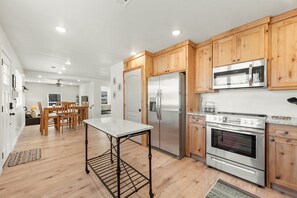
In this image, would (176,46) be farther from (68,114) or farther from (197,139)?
(68,114)

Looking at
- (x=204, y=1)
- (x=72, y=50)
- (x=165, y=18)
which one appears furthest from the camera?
(x=72, y=50)

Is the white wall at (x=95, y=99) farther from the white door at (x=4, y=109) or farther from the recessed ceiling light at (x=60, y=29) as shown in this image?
the recessed ceiling light at (x=60, y=29)

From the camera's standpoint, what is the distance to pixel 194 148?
8.70 ft

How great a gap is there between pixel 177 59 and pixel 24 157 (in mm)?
3968

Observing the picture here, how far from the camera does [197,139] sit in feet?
8.54

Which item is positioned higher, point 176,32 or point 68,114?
point 176,32

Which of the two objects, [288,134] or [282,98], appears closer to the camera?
[288,134]

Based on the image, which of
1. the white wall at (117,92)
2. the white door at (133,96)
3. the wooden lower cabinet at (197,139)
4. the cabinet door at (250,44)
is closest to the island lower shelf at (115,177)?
the wooden lower cabinet at (197,139)

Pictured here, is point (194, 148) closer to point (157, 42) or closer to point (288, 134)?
point (288, 134)

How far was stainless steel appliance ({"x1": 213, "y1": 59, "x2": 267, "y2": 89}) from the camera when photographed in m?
2.06

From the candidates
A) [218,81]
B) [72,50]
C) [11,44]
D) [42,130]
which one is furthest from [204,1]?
[42,130]

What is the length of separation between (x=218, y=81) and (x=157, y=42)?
5.01 ft

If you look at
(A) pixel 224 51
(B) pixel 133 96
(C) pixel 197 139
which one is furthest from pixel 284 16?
(B) pixel 133 96

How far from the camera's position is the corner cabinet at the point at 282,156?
5.40 feet
